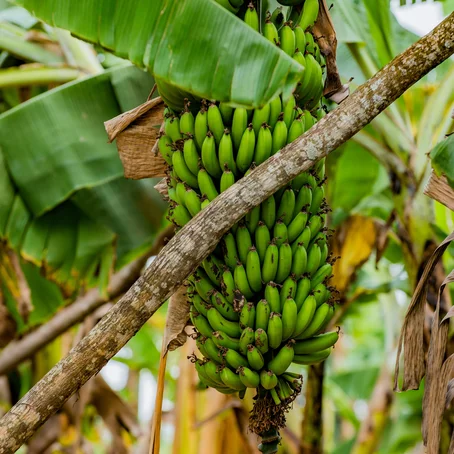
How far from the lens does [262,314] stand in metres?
1.00

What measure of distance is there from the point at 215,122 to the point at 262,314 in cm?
33

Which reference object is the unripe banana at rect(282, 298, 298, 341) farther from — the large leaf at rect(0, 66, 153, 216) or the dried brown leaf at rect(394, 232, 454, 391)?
the large leaf at rect(0, 66, 153, 216)

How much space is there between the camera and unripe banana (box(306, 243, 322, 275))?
1.07 m

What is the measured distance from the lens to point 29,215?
6.70 ft

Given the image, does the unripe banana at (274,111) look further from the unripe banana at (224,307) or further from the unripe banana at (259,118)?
the unripe banana at (224,307)

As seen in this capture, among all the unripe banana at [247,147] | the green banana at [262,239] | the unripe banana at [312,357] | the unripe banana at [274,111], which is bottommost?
the unripe banana at [312,357]

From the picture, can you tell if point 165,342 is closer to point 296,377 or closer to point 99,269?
point 296,377

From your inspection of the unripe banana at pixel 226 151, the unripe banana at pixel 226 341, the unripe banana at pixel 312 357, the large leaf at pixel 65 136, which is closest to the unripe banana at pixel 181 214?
the unripe banana at pixel 226 151

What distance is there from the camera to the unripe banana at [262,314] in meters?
1.00

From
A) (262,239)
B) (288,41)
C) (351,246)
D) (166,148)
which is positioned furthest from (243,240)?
(351,246)

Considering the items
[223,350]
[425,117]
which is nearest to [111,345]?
[223,350]

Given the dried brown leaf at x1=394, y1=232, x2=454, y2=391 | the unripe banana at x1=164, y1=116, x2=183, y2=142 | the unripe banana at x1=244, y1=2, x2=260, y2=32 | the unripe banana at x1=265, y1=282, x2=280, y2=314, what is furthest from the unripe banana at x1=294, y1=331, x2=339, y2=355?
the unripe banana at x1=244, y1=2, x2=260, y2=32

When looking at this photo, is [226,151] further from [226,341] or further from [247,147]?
[226,341]

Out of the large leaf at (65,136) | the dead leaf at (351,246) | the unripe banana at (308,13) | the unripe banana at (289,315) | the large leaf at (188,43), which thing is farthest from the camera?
the dead leaf at (351,246)
